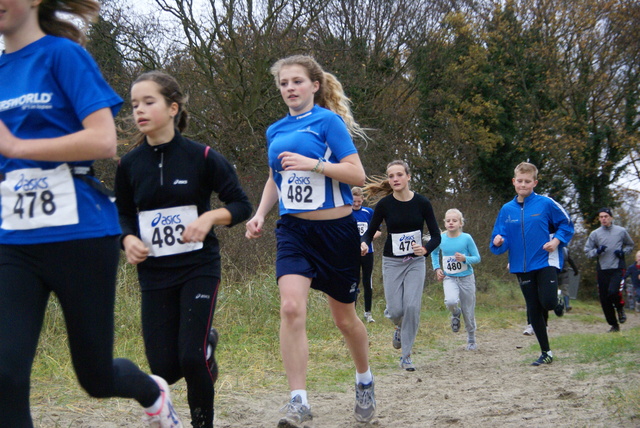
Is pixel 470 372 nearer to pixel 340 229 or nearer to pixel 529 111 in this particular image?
pixel 340 229

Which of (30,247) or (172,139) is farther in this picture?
(172,139)

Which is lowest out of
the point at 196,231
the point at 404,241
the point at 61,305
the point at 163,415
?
the point at 163,415

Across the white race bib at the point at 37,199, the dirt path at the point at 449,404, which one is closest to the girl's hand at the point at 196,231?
the white race bib at the point at 37,199

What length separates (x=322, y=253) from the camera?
4652mm

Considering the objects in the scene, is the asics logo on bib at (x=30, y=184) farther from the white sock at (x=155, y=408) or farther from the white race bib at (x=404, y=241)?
the white race bib at (x=404, y=241)

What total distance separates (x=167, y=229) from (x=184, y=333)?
0.52 meters

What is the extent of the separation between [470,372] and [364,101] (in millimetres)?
16453

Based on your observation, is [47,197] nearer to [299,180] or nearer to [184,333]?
[184,333]

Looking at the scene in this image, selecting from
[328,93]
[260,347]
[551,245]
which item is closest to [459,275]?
[551,245]

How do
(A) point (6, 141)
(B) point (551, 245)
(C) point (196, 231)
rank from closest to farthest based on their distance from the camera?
(A) point (6, 141) → (C) point (196, 231) → (B) point (551, 245)

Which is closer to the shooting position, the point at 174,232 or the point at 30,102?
the point at 30,102

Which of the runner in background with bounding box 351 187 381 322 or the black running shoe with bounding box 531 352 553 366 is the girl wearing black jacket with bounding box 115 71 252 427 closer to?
the black running shoe with bounding box 531 352 553 366

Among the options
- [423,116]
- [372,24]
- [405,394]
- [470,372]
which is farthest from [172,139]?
[423,116]

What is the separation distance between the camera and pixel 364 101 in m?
23.2
